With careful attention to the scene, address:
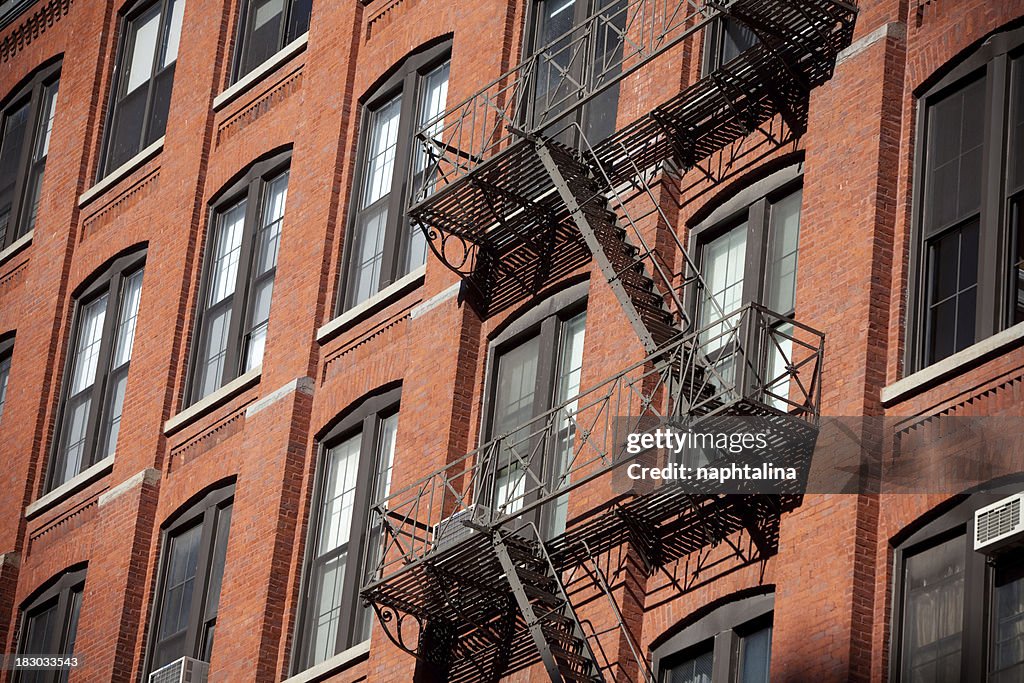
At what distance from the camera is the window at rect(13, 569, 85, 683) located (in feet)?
105

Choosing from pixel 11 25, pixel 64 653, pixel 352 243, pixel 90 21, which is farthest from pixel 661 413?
pixel 11 25

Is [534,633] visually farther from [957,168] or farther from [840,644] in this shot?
[957,168]

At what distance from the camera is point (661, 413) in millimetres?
23094

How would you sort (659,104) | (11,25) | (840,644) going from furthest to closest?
(11,25), (659,104), (840,644)

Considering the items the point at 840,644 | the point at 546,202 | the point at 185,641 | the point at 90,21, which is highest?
the point at 90,21

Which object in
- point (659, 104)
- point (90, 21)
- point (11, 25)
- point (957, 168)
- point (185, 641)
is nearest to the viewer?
point (957, 168)

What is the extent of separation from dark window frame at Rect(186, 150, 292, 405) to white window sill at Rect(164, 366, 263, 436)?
1.34 ft

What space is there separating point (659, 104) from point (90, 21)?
16727mm

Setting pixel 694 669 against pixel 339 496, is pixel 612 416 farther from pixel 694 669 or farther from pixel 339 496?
pixel 339 496

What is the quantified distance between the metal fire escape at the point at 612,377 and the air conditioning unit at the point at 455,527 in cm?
6

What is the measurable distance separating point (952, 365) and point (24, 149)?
2377 centimetres

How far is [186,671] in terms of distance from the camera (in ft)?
92.9

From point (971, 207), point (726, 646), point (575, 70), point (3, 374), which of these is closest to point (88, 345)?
point (3, 374)
